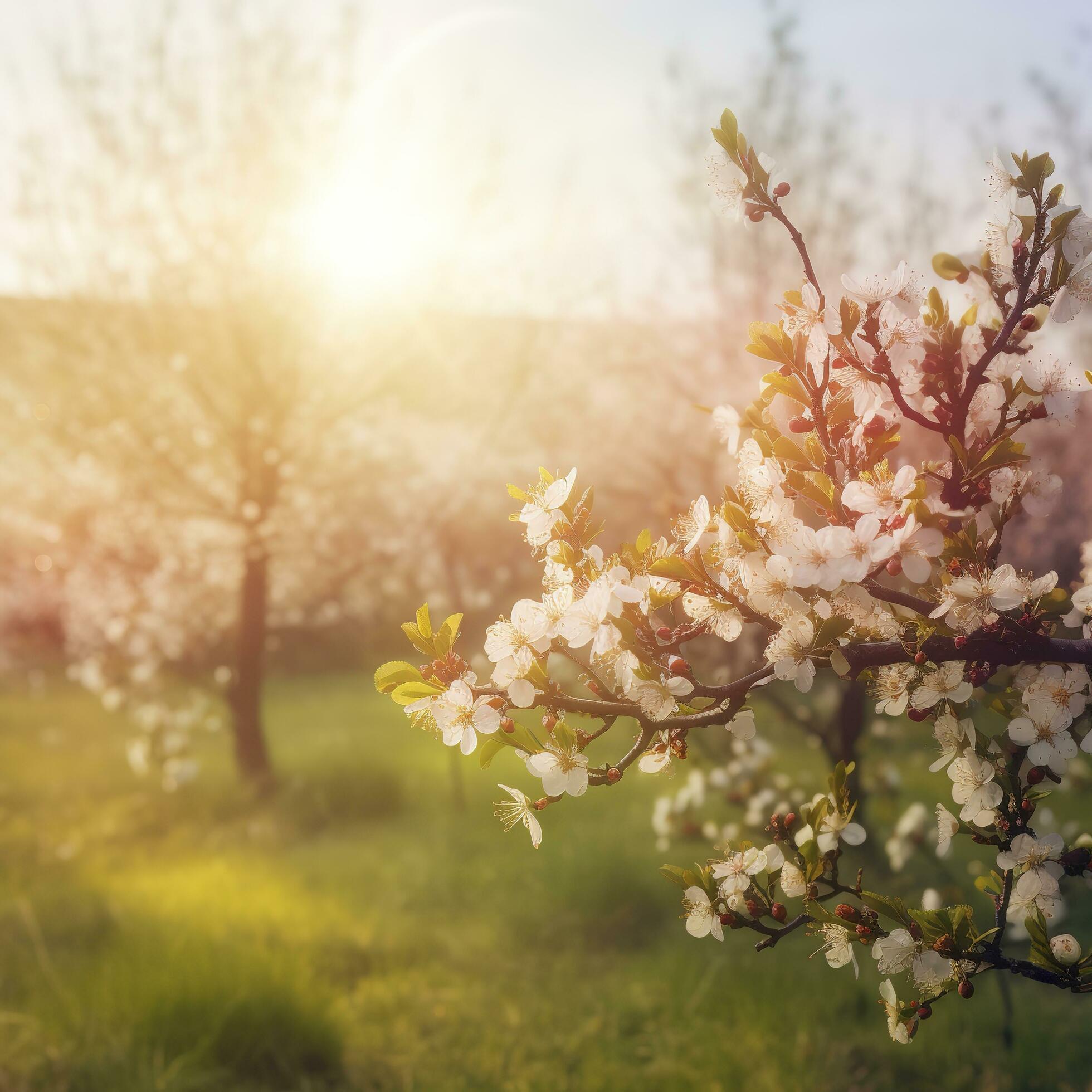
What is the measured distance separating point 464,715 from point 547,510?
405 mm

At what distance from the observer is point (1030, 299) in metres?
1.59

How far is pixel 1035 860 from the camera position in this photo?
1585 mm

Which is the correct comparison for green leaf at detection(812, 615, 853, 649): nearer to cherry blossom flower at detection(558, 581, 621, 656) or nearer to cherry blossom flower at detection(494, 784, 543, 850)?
cherry blossom flower at detection(558, 581, 621, 656)

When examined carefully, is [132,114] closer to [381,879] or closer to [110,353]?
[110,353]

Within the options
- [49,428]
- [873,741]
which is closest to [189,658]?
[49,428]

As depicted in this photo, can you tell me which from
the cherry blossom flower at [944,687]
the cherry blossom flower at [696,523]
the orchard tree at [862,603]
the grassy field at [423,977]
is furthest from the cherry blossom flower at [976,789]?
the grassy field at [423,977]

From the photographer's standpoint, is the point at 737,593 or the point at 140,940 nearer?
the point at 737,593

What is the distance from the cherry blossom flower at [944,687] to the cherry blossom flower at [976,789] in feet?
0.41

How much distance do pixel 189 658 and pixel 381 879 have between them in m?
10.0

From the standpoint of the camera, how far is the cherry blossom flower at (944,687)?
1524mm

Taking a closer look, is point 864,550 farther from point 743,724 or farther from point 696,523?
point 743,724

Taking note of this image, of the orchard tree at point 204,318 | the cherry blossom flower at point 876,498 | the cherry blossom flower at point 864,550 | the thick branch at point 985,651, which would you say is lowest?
the thick branch at point 985,651

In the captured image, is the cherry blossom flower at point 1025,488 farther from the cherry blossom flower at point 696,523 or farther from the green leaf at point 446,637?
A: the green leaf at point 446,637

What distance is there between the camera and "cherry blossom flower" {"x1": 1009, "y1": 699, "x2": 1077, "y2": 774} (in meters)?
1.53
